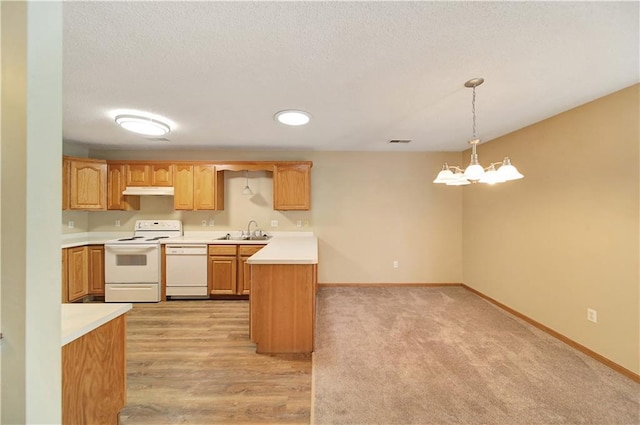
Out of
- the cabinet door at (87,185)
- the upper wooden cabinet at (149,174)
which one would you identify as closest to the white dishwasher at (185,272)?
the upper wooden cabinet at (149,174)

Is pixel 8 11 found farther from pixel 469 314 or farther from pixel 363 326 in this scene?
pixel 469 314

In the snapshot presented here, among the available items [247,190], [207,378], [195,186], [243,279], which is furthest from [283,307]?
[195,186]

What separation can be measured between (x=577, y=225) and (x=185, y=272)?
16.1 ft

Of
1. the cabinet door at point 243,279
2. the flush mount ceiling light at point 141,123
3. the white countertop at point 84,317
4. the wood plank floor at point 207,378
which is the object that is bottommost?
the wood plank floor at point 207,378

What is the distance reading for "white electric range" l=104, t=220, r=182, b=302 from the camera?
3.69 meters

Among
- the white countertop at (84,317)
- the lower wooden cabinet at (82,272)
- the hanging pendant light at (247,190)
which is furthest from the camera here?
the hanging pendant light at (247,190)

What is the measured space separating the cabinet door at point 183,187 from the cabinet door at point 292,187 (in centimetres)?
137

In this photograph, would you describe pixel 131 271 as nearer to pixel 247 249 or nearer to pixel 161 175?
pixel 161 175

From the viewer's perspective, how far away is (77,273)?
3596 mm

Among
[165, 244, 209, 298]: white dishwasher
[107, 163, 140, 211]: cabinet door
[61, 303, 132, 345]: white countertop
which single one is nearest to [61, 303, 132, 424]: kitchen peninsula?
[61, 303, 132, 345]: white countertop

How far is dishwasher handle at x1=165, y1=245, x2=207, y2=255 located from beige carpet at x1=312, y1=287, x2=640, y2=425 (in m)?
2.11

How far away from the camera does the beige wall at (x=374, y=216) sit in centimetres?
442

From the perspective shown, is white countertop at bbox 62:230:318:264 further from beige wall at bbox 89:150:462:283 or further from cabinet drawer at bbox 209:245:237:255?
beige wall at bbox 89:150:462:283

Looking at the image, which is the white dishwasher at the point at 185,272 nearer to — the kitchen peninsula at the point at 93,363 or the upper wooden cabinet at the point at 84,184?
the upper wooden cabinet at the point at 84,184
